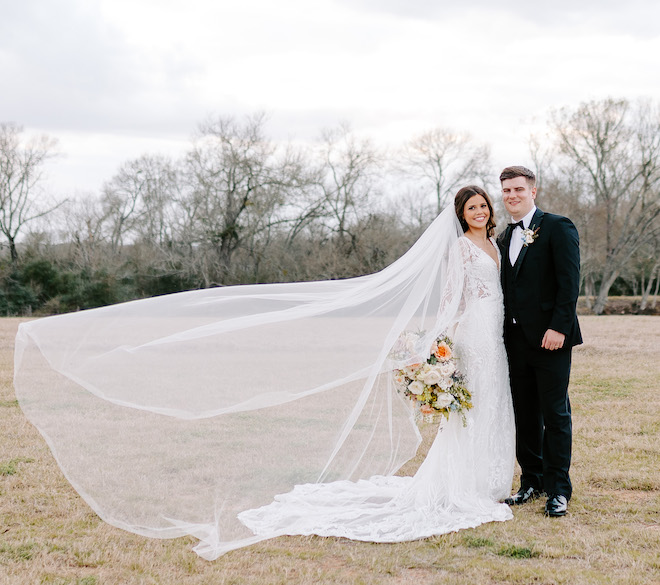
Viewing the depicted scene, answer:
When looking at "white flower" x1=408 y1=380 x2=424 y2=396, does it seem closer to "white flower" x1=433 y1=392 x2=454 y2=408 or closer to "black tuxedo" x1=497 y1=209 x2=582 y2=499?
"white flower" x1=433 y1=392 x2=454 y2=408

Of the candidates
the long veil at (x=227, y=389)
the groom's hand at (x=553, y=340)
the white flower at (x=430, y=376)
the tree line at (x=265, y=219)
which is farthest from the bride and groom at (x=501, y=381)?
the tree line at (x=265, y=219)

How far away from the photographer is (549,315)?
4844mm

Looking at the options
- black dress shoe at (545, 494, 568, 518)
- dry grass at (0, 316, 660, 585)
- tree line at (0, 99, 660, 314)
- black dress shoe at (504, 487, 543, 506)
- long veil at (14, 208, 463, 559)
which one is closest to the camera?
dry grass at (0, 316, 660, 585)

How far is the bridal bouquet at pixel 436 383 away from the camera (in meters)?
4.80

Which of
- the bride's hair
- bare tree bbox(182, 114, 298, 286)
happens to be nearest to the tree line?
bare tree bbox(182, 114, 298, 286)

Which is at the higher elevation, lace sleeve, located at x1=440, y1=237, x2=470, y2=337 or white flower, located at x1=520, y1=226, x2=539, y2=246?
white flower, located at x1=520, y1=226, x2=539, y2=246

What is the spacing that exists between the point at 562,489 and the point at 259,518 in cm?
216

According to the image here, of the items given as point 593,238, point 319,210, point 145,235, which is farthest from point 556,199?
point 145,235

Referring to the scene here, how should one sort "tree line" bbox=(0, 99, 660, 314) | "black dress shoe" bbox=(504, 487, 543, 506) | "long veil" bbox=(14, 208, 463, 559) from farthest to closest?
"tree line" bbox=(0, 99, 660, 314), "black dress shoe" bbox=(504, 487, 543, 506), "long veil" bbox=(14, 208, 463, 559)

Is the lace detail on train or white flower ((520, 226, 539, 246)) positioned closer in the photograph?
the lace detail on train

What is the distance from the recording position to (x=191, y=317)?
504cm

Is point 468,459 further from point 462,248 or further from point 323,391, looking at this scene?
point 462,248

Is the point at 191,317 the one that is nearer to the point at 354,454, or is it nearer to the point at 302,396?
the point at 302,396

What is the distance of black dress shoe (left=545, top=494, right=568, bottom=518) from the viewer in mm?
4660
